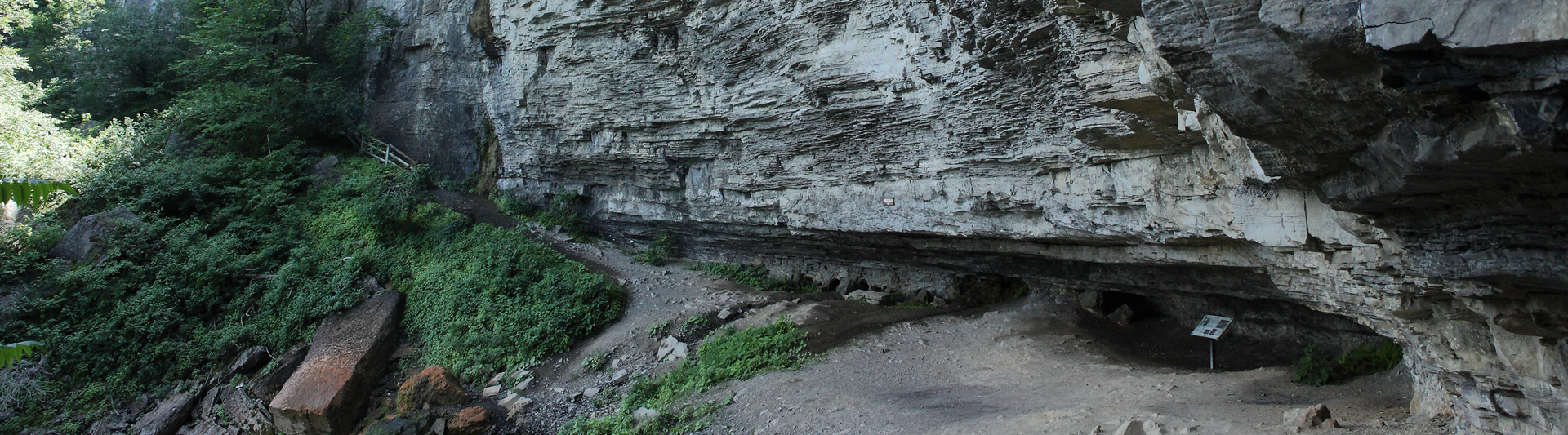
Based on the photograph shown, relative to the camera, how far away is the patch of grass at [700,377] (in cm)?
886

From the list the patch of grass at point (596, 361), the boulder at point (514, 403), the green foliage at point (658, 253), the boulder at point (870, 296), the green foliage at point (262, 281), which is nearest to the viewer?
the boulder at point (514, 403)

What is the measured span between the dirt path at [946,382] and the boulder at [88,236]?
30.0 feet

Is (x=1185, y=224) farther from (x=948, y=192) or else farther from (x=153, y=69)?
(x=153, y=69)

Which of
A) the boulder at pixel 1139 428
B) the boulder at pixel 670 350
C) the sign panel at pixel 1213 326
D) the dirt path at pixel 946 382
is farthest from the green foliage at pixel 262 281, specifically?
the sign panel at pixel 1213 326

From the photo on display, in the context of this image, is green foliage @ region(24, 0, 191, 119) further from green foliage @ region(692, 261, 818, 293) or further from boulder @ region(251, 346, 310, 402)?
green foliage @ region(692, 261, 818, 293)

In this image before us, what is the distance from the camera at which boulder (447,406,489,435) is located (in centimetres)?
976

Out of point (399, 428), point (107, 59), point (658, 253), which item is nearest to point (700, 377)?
point (399, 428)

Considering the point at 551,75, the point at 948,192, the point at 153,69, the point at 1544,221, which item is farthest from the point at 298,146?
the point at 1544,221

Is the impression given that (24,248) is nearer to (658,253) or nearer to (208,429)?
(208,429)

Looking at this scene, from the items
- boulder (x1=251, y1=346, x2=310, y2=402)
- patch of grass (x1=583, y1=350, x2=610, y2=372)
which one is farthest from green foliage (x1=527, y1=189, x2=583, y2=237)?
patch of grass (x1=583, y1=350, x2=610, y2=372)

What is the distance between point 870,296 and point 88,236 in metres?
14.8

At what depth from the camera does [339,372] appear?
1117cm

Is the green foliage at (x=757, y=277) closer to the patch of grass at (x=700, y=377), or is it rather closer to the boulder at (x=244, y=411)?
the patch of grass at (x=700, y=377)

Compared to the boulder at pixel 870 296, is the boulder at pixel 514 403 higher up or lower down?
lower down
